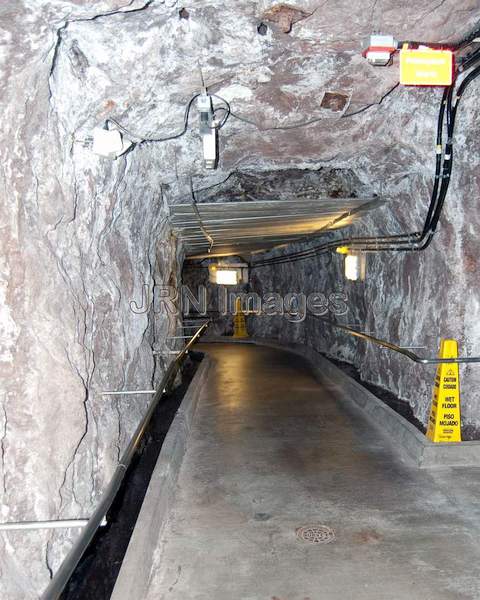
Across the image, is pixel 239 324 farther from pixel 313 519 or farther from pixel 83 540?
pixel 83 540

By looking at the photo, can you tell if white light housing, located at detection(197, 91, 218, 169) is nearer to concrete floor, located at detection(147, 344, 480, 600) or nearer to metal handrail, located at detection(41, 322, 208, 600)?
metal handrail, located at detection(41, 322, 208, 600)

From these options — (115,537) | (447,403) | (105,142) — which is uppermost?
(105,142)

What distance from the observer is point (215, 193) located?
792 cm

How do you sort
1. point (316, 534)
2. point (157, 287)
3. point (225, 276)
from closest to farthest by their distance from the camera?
point (316, 534) < point (157, 287) < point (225, 276)

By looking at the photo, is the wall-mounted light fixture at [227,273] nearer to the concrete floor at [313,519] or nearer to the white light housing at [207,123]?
the concrete floor at [313,519]

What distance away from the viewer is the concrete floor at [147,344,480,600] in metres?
3.50

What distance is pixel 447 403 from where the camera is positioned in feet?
19.0

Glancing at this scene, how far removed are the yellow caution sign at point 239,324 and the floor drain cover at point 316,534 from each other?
1767 cm

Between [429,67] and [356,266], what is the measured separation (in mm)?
7349

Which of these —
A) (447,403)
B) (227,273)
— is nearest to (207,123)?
(447,403)

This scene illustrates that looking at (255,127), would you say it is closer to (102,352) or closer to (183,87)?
(183,87)

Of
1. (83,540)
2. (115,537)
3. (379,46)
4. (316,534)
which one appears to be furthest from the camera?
(115,537)

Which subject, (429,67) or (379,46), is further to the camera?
(429,67)

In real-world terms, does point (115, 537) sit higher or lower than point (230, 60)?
lower
